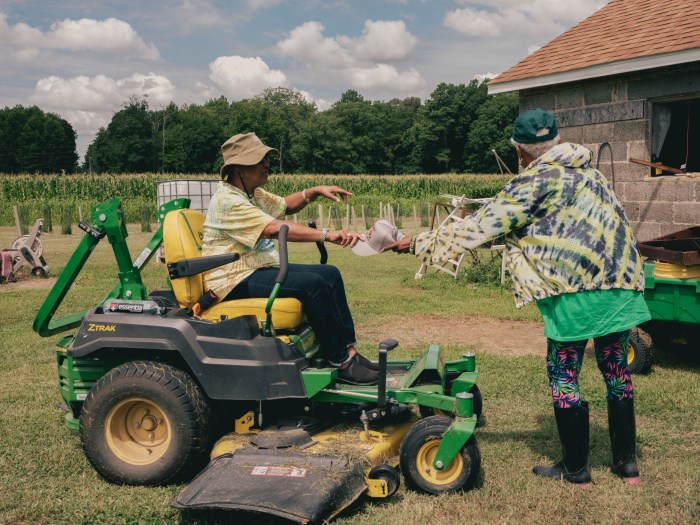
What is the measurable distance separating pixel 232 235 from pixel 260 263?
28 centimetres

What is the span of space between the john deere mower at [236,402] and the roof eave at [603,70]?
603 cm

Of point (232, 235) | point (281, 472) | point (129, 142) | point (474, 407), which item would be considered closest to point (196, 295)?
point (232, 235)

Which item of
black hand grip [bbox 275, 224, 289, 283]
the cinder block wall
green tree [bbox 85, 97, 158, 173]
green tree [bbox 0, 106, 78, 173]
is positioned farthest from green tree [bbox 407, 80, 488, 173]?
black hand grip [bbox 275, 224, 289, 283]

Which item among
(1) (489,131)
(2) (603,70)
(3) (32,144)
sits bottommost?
(2) (603,70)

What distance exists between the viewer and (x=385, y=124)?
91625 millimetres

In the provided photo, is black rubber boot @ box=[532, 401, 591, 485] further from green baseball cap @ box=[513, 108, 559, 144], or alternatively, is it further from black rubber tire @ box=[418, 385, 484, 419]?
green baseball cap @ box=[513, 108, 559, 144]

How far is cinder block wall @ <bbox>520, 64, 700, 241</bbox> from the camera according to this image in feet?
29.8

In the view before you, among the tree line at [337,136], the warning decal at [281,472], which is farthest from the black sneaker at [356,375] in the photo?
the tree line at [337,136]

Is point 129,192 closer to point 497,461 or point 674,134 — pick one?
Answer: point 674,134

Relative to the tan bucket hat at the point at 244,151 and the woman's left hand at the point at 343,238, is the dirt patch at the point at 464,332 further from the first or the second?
the tan bucket hat at the point at 244,151

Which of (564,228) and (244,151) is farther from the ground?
(244,151)

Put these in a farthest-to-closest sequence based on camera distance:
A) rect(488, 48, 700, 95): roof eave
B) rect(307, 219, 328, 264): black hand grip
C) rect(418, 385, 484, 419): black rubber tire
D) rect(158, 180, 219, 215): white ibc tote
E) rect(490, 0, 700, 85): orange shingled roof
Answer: rect(158, 180, 219, 215): white ibc tote < rect(490, 0, 700, 85): orange shingled roof < rect(488, 48, 700, 95): roof eave < rect(418, 385, 484, 419): black rubber tire < rect(307, 219, 328, 264): black hand grip

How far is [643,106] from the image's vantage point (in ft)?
30.9

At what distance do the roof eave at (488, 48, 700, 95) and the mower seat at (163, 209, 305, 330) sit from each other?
646 cm
